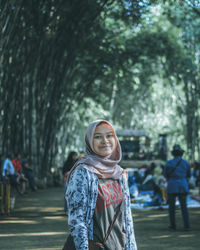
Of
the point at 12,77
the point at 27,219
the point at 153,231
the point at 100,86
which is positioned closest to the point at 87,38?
the point at 12,77

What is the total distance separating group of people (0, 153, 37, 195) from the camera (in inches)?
553

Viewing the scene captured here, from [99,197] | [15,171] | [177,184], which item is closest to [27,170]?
[15,171]

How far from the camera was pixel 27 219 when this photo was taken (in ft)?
33.7

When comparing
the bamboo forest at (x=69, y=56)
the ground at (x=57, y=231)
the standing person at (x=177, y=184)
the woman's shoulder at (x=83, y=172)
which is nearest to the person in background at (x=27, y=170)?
the bamboo forest at (x=69, y=56)

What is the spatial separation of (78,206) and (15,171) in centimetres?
1354

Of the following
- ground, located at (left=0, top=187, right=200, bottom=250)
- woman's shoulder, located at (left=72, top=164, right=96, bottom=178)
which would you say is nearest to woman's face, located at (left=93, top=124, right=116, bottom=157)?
woman's shoulder, located at (left=72, top=164, right=96, bottom=178)

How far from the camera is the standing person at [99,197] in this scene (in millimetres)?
2854

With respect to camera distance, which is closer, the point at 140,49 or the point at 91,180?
the point at 91,180

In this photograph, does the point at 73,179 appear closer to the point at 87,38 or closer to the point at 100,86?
the point at 87,38

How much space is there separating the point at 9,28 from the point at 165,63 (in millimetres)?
14200

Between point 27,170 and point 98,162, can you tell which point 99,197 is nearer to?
point 98,162

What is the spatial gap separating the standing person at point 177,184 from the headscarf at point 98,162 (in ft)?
19.2

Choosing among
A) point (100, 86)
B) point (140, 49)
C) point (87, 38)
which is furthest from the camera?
point (100, 86)

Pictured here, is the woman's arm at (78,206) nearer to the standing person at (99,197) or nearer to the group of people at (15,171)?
the standing person at (99,197)
